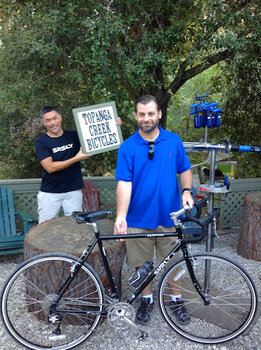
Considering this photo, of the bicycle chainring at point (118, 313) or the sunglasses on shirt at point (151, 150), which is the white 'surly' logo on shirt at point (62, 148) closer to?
the sunglasses on shirt at point (151, 150)

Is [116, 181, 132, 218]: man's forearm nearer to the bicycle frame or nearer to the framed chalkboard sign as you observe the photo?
the bicycle frame

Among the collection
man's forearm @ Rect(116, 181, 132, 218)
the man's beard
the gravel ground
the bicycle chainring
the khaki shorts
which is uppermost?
the man's beard

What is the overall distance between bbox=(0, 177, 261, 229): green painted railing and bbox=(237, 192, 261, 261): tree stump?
1.33 ft

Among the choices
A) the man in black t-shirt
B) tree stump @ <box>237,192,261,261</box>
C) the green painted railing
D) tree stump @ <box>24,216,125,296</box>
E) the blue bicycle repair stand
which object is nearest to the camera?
tree stump @ <box>24,216,125,296</box>

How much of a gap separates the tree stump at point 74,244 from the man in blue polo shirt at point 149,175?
10.6 inches

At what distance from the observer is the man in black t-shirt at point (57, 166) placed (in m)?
3.51

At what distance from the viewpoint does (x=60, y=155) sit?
11.7 feet

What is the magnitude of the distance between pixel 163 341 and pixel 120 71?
12.2ft

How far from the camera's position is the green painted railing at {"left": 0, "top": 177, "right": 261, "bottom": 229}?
15.9 feet

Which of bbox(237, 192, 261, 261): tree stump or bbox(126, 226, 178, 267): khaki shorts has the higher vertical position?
bbox(126, 226, 178, 267): khaki shorts

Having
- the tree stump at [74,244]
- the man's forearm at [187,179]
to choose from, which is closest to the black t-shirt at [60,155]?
the tree stump at [74,244]

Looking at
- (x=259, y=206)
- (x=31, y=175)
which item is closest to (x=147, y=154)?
(x=259, y=206)

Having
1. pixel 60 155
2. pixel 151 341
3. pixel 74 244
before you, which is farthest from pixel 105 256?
pixel 60 155

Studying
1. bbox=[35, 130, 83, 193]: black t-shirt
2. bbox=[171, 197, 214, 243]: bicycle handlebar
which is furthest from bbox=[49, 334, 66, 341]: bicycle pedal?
bbox=[35, 130, 83, 193]: black t-shirt
